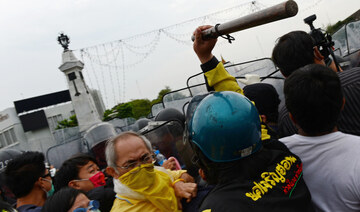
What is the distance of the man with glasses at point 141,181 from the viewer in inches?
63.7

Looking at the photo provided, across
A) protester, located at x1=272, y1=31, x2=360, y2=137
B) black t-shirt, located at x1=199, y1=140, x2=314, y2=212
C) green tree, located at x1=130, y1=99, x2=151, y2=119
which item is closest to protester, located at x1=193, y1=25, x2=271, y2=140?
protester, located at x1=272, y1=31, x2=360, y2=137

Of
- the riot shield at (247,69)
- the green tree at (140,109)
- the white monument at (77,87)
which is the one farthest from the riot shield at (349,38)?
the green tree at (140,109)

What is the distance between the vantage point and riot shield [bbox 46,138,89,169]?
862cm

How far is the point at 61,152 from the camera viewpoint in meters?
9.01

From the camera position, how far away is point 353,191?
1065mm

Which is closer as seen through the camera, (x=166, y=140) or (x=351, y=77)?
(x=351, y=77)

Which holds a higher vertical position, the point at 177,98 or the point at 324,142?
the point at 177,98

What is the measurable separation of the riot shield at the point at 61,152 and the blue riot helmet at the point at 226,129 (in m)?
7.83

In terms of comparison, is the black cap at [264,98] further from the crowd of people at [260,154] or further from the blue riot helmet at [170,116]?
the blue riot helmet at [170,116]

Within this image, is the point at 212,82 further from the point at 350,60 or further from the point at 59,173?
the point at 350,60

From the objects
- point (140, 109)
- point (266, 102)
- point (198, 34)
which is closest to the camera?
point (198, 34)

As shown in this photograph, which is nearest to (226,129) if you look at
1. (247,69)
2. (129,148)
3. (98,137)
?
(129,148)

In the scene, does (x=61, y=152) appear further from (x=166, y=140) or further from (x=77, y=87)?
(x=77, y=87)

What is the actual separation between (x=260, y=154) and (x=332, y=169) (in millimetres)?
331
